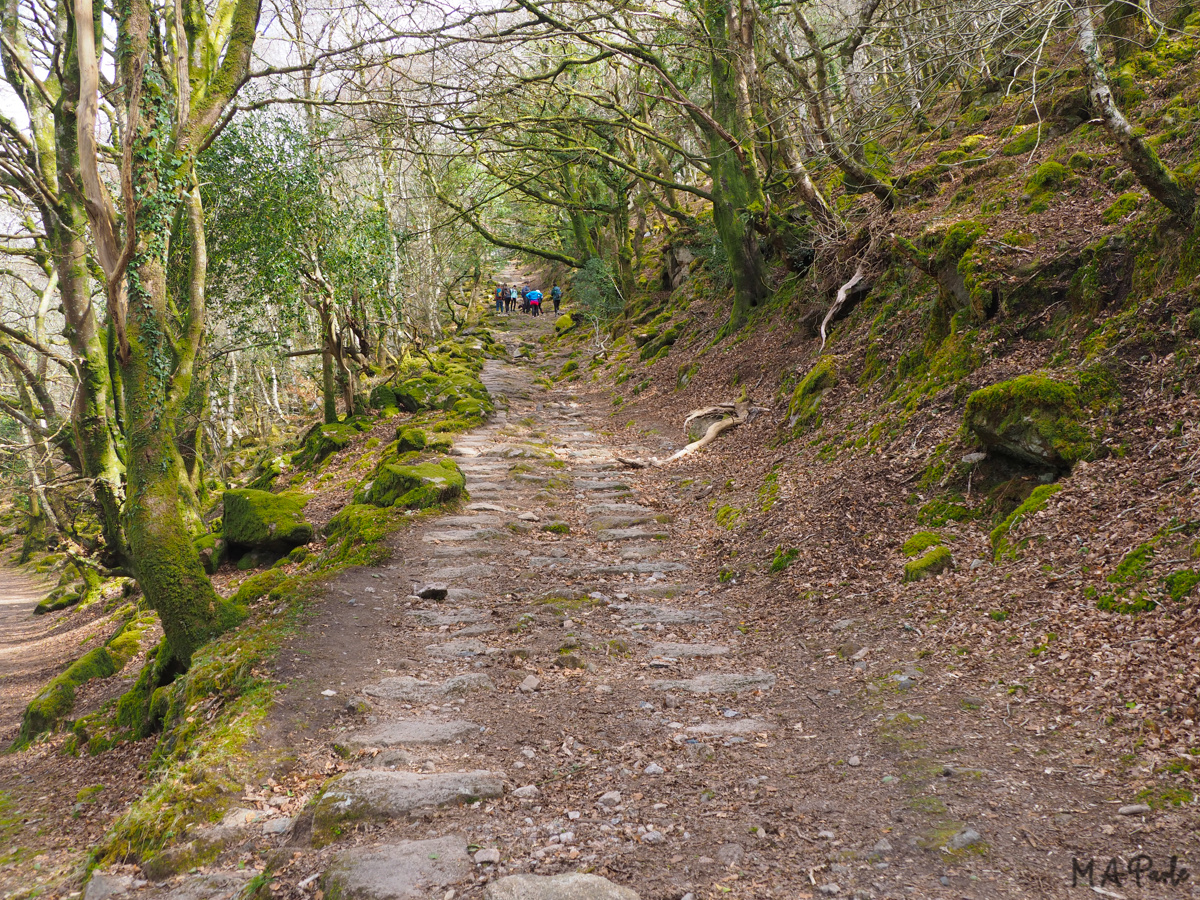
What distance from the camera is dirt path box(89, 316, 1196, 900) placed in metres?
2.99

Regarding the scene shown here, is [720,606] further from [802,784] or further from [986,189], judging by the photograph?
[986,189]

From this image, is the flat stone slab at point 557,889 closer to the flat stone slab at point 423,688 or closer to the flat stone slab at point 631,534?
the flat stone slab at point 423,688

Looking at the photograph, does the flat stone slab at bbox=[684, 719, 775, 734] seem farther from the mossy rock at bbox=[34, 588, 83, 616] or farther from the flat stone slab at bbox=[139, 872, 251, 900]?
the mossy rock at bbox=[34, 588, 83, 616]

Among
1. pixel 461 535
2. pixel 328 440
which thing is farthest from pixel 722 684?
pixel 328 440

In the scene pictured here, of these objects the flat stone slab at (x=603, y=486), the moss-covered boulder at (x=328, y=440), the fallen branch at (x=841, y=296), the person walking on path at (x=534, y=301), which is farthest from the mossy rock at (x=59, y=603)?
the person walking on path at (x=534, y=301)

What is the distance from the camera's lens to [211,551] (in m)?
10.7

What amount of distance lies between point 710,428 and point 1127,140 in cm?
692

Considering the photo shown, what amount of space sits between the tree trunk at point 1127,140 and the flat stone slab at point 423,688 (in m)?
6.56

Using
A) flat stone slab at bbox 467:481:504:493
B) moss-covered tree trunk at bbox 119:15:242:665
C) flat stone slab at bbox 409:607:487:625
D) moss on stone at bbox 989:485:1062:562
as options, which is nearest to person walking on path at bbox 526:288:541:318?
flat stone slab at bbox 467:481:504:493

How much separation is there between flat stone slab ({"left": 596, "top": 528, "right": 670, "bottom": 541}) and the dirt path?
125cm

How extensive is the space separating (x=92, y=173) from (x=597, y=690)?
503cm

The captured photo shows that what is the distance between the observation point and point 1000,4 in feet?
16.9

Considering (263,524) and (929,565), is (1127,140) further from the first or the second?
(263,524)

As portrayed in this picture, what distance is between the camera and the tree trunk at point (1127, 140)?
5312 mm
